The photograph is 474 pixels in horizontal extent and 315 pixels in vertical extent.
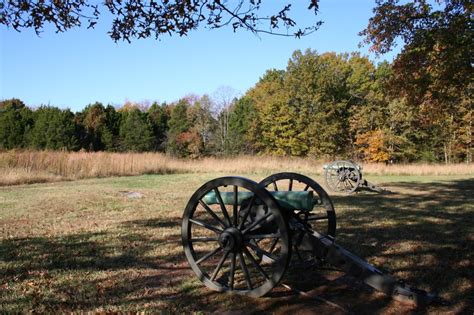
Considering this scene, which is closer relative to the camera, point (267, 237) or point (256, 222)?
point (267, 237)

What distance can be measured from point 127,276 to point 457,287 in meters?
3.34

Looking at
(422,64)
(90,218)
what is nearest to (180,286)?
(90,218)

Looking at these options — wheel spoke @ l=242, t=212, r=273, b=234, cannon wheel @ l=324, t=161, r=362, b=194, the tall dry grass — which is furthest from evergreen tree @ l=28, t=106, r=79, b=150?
wheel spoke @ l=242, t=212, r=273, b=234

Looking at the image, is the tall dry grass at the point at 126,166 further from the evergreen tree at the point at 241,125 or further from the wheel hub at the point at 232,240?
the evergreen tree at the point at 241,125

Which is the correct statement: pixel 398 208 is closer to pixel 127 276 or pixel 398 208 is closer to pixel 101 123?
pixel 127 276

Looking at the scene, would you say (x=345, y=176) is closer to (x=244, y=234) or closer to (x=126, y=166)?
(x=244, y=234)

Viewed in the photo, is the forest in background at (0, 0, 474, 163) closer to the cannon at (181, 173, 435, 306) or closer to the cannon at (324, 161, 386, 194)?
the cannon at (324, 161, 386, 194)

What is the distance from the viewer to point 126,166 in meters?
22.0

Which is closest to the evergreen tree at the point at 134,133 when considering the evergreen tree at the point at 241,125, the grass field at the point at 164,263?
the evergreen tree at the point at 241,125

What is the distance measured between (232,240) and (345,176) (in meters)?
9.86

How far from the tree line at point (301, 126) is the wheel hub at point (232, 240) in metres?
33.8

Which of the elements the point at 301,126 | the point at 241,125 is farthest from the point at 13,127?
the point at 301,126

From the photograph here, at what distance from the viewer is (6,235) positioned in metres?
6.44

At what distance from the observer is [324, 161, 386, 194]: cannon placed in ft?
42.2
